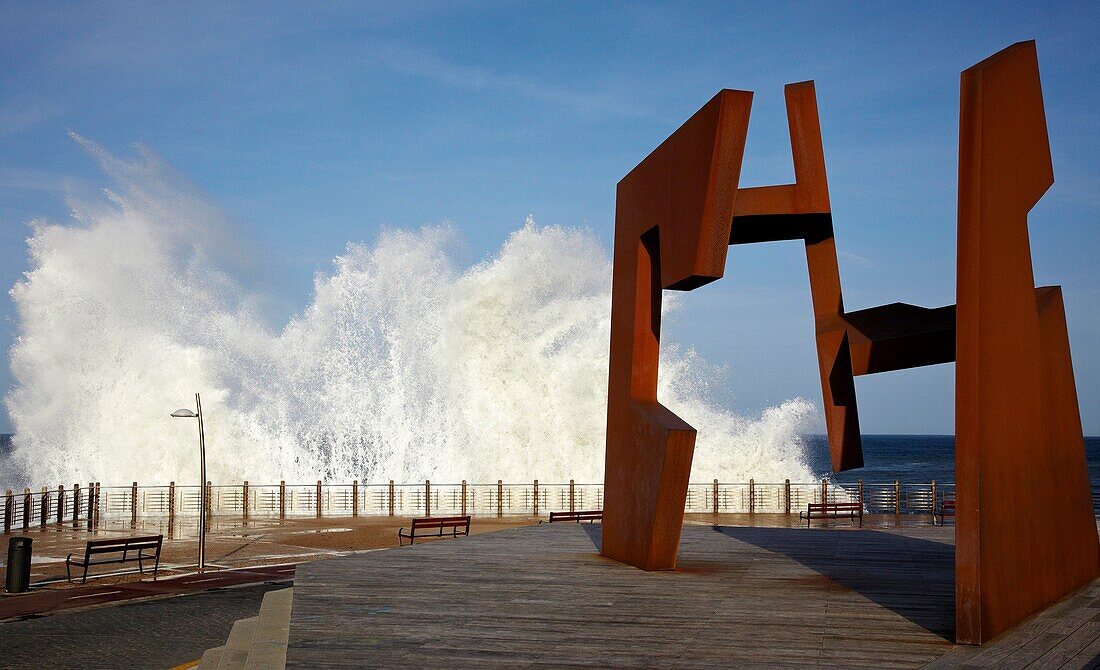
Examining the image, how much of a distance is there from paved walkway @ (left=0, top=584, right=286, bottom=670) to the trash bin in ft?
8.51

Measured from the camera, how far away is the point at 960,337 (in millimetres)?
6188

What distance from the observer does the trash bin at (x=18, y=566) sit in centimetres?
1380

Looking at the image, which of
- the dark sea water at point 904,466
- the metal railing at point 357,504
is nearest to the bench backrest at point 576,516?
the metal railing at point 357,504

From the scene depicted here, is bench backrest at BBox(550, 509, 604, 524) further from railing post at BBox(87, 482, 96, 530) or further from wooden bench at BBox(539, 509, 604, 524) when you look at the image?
railing post at BBox(87, 482, 96, 530)

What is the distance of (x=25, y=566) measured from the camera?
13828mm

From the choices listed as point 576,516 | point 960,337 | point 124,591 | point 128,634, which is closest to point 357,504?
point 576,516

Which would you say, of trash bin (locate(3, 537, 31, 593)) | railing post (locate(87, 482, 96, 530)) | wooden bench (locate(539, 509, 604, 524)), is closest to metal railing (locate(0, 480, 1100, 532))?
railing post (locate(87, 482, 96, 530))

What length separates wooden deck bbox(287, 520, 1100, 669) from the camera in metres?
5.89

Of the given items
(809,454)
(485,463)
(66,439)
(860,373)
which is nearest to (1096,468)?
(809,454)

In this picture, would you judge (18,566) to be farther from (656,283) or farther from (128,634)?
(656,283)

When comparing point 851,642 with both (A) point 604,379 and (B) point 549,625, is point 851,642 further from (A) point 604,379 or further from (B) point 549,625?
(A) point 604,379

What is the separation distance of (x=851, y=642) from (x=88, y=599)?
1091 cm

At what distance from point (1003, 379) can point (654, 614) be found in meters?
3.15

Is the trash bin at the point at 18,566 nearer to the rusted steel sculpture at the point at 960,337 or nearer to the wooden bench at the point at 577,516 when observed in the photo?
the rusted steel sculpture at the point at 960,337
